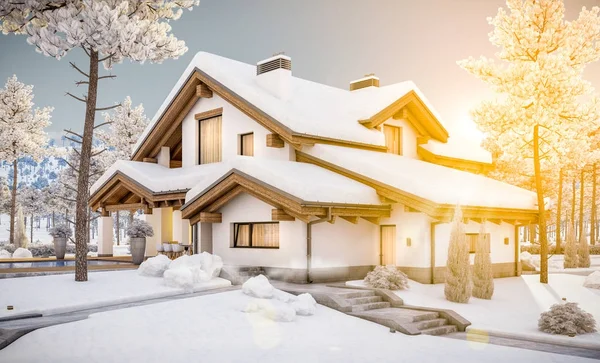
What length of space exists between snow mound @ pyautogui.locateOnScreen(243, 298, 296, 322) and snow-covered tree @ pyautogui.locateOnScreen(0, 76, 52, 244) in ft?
108

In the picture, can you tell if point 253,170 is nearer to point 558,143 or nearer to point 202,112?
point 202,112

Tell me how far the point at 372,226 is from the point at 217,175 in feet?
19.6

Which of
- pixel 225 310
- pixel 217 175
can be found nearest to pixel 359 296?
pixel 225 310

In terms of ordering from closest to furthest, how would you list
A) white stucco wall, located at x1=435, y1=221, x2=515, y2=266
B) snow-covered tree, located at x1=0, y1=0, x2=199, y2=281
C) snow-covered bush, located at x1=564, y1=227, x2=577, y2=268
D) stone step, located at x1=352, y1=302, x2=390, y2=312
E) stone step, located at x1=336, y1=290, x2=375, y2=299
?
stone step, located at x1=352, y1=302, x2=390, y2=312, stone step, located at x1=336, y1=290, x2=375, y2=299, snow-covered tree, located at x1=0, y1=0, x2=199, y2=281, white stucco wall, located at x1=435, y1=221, x2=515, y2=266, snow-covered bush, located at x1=564, y1=227, x2=577, y2=268

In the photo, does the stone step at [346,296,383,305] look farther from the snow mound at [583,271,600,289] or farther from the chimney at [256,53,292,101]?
the chimney at [256,53,292,101]

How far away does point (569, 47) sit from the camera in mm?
22703

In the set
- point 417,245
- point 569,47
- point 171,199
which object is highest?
point 569,47

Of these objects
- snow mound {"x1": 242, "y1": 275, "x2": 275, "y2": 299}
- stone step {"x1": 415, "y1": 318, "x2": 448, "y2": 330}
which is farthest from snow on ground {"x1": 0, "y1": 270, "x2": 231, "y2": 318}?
stone step {"x1": 415, "y1": 318, "x2": 448, "y2": 330}

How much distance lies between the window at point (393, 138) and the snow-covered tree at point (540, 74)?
4348 mm

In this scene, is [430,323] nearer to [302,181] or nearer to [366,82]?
[302,181]

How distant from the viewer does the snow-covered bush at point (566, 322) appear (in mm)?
13352

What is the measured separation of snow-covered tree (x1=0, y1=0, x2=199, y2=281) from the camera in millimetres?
17844

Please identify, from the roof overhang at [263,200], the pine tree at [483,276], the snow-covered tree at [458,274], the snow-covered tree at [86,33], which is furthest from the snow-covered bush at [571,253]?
the snow-covered tree at [86,33]

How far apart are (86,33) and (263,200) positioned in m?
7.60
